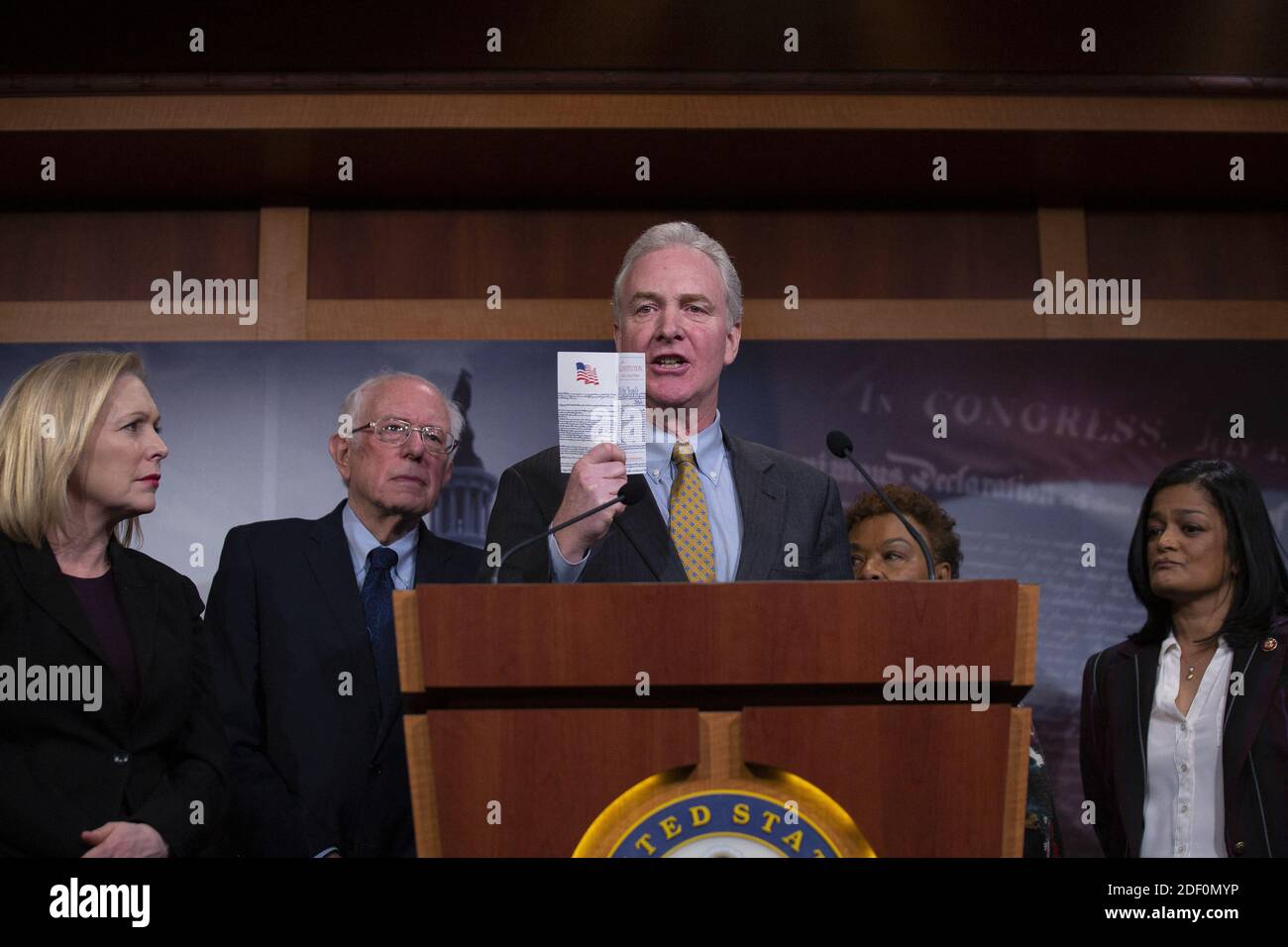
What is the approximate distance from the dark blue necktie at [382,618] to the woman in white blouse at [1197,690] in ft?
5.90

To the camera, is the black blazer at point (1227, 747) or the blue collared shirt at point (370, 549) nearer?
the black blazer at point (1227, 747)

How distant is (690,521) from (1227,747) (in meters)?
1.48

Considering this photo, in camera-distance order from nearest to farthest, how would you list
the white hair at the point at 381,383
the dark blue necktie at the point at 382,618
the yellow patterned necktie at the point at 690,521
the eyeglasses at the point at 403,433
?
the yellow patterned necktie at the point at 690,521, the dark blue necktie at the point at 382,618, the eyeglasses at the point at 403,433, the white hair at the point at 381,383

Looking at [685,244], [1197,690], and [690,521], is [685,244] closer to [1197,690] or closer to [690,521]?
[690,521]

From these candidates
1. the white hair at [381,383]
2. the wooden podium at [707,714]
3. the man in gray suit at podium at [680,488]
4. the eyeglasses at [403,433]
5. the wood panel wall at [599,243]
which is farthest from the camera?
the wood panel wall at [599,243]

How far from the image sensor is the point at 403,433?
3.42m

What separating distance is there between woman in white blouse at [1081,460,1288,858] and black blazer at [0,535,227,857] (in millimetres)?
2118

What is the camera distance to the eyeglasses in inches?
134

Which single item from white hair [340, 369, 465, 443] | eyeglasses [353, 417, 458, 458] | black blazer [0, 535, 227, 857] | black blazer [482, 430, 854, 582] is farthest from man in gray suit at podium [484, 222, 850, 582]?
white hair [340, 369, 465, 443]

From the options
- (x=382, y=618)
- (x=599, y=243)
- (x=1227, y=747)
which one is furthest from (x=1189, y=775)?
(x=599, y=243)

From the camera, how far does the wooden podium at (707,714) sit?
1.72m

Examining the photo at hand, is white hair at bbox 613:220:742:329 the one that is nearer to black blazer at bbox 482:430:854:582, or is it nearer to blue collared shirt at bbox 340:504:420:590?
black blazer at bbox 482:430:854:582

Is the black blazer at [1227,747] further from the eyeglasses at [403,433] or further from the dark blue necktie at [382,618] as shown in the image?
the eyeglasses at [403,433]

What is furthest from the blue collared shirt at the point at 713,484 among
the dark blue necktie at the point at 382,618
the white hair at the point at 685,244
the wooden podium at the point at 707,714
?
the dark blue necktie at the point at 382,618
